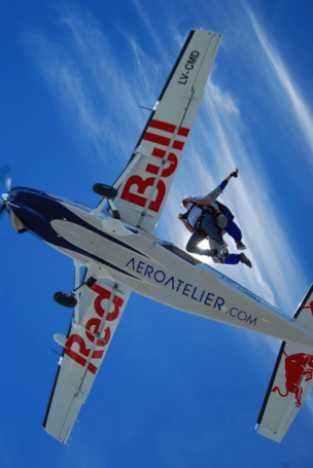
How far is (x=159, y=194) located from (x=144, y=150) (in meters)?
1.36

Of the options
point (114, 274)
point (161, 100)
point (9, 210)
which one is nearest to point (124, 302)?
point (114, 274)

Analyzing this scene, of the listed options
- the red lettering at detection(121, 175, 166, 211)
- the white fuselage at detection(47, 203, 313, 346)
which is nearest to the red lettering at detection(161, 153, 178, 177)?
the red lettering at detection(121, 175, 166, 211)

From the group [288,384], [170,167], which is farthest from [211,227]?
[288,384]

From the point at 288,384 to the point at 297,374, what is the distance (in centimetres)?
36

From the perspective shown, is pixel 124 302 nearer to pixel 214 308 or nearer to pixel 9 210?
pixel 214 308

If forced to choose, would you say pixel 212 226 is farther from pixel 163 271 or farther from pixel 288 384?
pixel 288 384

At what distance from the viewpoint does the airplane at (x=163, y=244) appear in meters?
15.4

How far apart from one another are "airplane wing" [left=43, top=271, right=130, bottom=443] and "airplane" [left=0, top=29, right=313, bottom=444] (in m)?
1.60

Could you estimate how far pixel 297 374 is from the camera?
604 inches

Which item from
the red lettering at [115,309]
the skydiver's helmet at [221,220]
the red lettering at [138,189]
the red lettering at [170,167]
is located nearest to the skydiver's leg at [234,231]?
the skydiver's helmet at [221,220]

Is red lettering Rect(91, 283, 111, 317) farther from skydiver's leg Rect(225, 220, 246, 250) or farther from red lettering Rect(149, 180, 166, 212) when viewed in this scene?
skydiver's leg Rect(225, 220, 246, 250)

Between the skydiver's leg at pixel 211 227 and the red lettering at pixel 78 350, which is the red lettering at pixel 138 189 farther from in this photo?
the red lettering at pixel 78 350

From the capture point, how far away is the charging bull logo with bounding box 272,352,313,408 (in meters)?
15.3

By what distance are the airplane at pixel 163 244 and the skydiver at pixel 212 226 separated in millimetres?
789
